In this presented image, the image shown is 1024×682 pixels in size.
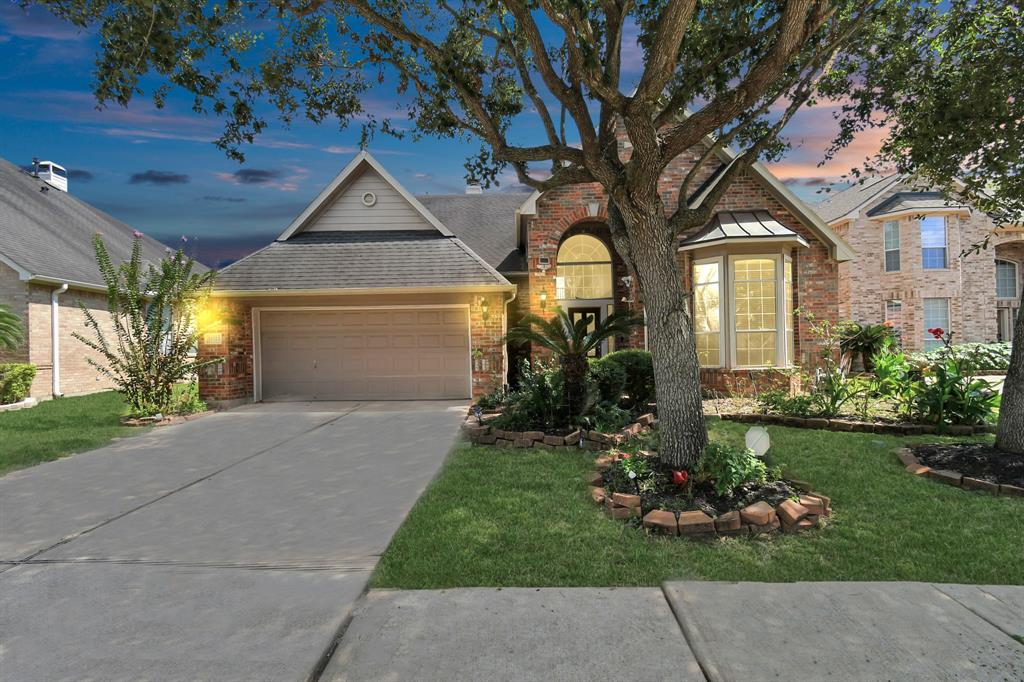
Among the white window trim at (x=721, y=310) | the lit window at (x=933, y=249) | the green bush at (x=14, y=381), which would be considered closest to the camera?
the white window trim at (x=721, y=310)

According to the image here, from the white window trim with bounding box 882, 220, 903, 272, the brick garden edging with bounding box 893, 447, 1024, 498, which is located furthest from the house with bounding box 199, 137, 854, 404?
the white window trim with bounding box 882, 220, 903, 272

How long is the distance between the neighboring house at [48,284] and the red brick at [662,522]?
54.8ft

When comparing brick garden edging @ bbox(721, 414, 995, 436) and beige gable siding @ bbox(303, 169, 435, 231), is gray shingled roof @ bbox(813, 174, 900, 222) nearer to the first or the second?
brick garden edging @ bbox(721, 414, 995, 436)

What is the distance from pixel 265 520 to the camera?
489 cm

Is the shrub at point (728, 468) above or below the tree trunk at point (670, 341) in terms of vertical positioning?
below

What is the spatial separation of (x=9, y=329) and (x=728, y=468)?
53.6 feet

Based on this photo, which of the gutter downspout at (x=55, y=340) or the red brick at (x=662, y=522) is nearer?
the red brick at (x=662, y=522)

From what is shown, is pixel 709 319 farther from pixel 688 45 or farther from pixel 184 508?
pixel 184 508

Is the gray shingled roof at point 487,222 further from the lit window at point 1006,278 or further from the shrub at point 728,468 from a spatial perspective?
the lit window at point 1006,278

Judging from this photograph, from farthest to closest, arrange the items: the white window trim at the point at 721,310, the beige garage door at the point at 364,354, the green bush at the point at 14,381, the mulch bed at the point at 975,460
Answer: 1. the beige garage door at the point at 364,354
2. the green bush at the point at 14,381
3. the white window trim at the point at 721,310
4. the mulch bed at the point at 975,460

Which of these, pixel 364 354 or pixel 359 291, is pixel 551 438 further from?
pixel 364 354

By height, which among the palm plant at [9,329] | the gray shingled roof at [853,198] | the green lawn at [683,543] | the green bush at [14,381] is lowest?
the green lawn at [683,543]

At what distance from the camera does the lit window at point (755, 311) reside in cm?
1143

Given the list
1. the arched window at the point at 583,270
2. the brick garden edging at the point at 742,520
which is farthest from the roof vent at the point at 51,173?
the brick garden edging at the point at 742,520
